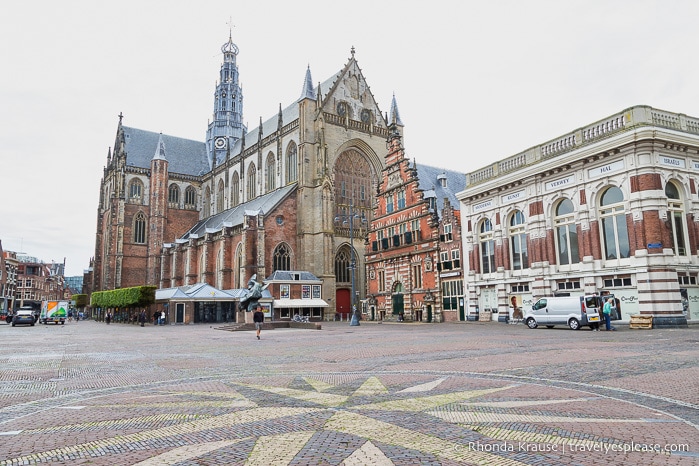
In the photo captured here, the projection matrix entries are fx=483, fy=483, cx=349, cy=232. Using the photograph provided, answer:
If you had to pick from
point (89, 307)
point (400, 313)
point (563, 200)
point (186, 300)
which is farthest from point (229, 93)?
point (563, 200)

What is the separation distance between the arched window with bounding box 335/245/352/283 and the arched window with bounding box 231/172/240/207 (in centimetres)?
1995

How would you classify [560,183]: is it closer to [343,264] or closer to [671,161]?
[671,161]

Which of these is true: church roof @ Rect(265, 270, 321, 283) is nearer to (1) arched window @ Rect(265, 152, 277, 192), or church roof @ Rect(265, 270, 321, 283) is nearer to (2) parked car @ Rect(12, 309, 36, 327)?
(1) arched window @ Rect(265, 152, 277, 192)

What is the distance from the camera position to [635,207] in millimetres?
22609

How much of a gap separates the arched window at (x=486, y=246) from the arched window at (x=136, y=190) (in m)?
52.6

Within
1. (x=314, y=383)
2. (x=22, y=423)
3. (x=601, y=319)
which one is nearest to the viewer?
(x=22, y=423)

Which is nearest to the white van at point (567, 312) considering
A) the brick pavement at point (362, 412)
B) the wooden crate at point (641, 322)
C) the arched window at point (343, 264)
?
the wooden crate at point (641, 322)

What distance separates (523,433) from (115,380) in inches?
296

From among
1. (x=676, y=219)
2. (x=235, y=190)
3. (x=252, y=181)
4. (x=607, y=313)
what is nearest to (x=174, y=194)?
(x=235, y=190)

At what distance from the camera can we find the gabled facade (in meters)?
35.2

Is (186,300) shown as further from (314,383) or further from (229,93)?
(229,93)

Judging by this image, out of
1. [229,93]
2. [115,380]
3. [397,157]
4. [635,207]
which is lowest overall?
[115,380]

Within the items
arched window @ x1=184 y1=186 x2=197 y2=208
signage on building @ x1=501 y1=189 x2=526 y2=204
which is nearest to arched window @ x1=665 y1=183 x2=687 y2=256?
signage on building @ x1=501 y1=189 x2=526 y2=204

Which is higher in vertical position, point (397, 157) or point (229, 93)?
point (229, 93)
